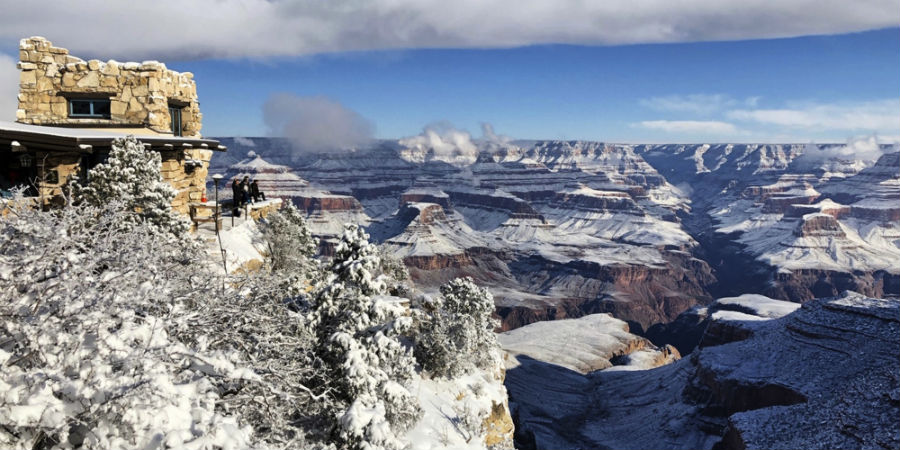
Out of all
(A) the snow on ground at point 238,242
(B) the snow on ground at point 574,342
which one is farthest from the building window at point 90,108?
(B) the snow on ground at point 574,342

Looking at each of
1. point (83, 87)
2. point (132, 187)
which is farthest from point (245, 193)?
point (132, 187)

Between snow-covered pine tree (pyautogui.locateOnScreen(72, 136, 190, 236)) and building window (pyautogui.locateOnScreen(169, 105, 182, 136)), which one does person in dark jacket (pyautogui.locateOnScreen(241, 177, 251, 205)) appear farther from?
snow-covered pine tree (pyautogui.locateOnScreen(72, 136, 190, 236))

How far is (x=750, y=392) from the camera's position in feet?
208

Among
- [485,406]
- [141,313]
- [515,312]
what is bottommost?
[515,312]

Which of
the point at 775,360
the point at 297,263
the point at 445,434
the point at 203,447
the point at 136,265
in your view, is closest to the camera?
the point at 203,447

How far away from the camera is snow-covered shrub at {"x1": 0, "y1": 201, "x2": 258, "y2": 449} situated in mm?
6684

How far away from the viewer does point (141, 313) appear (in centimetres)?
997

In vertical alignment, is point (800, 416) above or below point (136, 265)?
below

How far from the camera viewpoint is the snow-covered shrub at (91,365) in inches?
263

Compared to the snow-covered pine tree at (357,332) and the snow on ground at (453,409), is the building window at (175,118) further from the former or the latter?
the snow on ground at (453,409)

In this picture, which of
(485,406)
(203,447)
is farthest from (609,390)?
(203,447)

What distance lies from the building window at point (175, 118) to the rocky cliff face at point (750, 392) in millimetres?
46818

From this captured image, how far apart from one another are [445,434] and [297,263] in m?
11.2

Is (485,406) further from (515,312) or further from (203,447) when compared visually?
(515,312)
